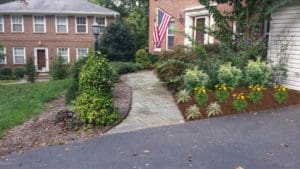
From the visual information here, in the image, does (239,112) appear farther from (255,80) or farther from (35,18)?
(35,18)

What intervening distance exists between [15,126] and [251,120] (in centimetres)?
487

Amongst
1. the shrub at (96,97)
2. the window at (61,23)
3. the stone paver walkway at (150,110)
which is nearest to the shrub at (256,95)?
the stone paver walkway at (150,110)

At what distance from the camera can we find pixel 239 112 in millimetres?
6820

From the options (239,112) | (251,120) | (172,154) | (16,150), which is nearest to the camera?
(172,154)

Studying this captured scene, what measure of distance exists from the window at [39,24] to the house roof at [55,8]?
619 mm

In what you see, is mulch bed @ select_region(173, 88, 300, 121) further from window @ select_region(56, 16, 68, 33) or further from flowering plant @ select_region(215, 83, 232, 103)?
window @ select_region(56, 16, 68, 33)

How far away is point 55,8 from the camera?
84.2ft

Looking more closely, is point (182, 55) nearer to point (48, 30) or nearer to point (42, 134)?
point (42, 134)

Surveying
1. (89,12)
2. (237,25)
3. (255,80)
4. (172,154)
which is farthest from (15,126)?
(89,12)

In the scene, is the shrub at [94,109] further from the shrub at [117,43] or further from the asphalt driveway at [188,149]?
the shrub at [117,43]

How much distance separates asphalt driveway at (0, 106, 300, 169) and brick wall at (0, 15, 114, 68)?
20996 millimetres

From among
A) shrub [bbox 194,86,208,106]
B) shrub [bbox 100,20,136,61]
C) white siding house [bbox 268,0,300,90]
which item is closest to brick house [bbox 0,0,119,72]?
shrub [bbox 100,20,136,61]

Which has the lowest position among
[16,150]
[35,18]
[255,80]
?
[16,150]

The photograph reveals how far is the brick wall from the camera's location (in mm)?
25672
